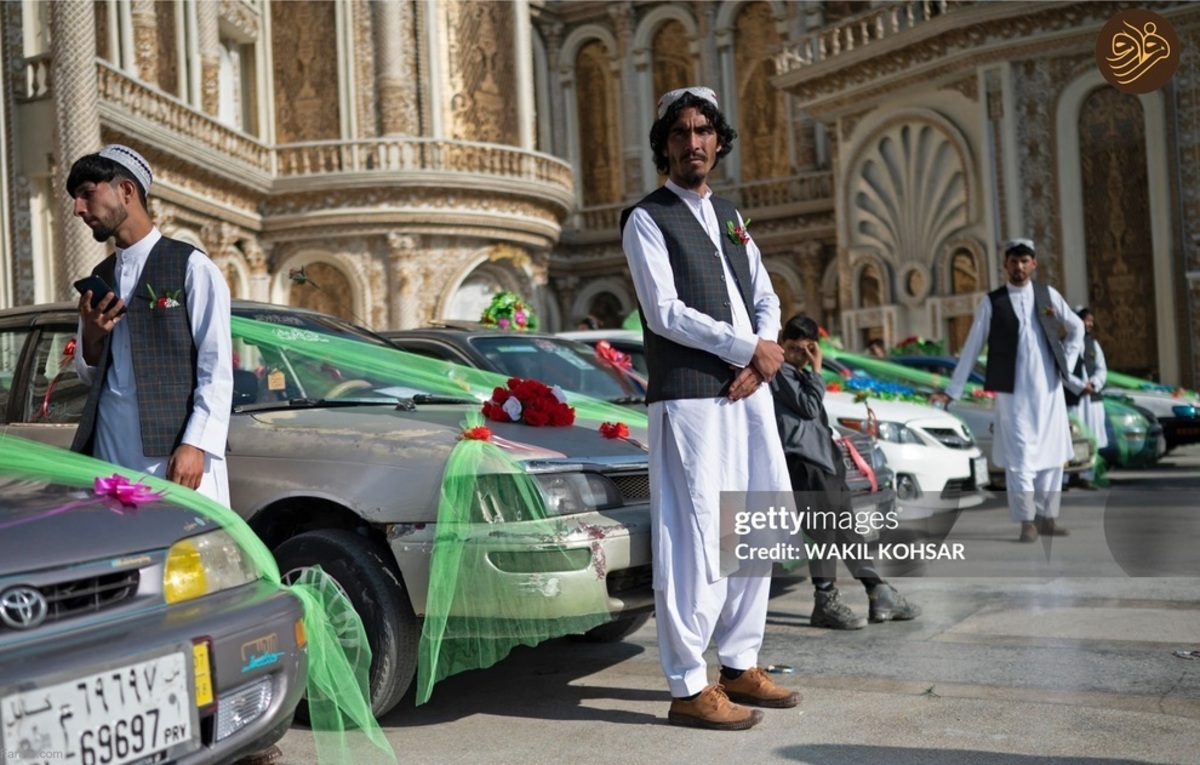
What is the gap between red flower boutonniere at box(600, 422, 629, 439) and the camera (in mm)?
5156

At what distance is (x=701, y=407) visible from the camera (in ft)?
14.5

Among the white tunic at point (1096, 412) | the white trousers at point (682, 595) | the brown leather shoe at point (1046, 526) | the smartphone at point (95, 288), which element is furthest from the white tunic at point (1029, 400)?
the smartphone at point (95, 288)

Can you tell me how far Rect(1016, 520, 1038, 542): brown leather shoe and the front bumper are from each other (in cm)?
619

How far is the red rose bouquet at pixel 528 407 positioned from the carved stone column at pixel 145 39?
1592 cm

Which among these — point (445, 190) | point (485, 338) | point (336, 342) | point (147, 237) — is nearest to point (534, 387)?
point (336, 342)

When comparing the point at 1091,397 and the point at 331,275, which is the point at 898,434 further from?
the point at 331,275

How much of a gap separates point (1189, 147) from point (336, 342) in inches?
743

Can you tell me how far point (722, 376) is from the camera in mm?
4465

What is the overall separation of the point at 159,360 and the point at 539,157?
20279 mm

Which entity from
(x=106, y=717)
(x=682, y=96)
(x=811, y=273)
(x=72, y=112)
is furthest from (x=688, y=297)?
(x=811, y=273)

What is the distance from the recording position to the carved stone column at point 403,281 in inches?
874

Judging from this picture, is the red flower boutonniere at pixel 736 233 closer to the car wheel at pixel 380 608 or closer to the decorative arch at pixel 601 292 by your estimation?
the car wheel at pixel 380 608

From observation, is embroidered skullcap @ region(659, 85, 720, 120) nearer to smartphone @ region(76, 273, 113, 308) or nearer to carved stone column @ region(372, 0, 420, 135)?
smartphone @ region(76, 273, 113, 308)

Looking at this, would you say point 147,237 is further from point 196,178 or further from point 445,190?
point 445,190
